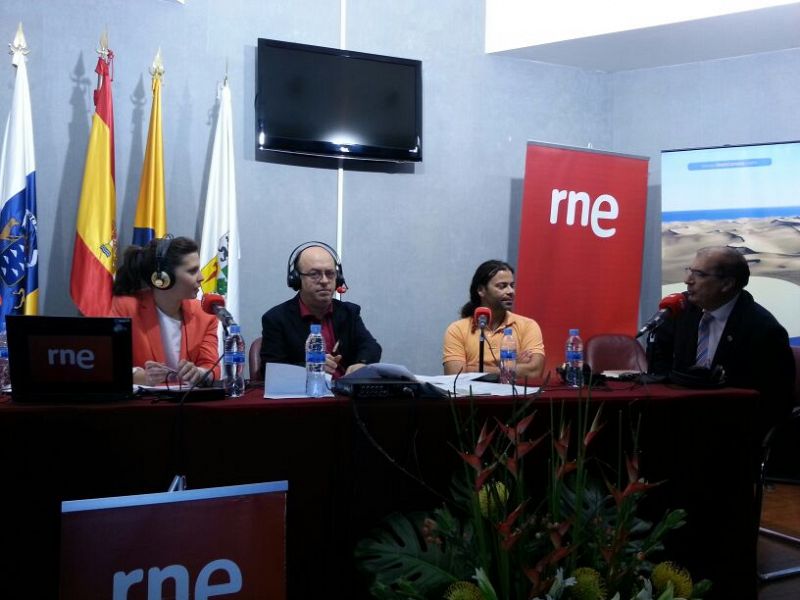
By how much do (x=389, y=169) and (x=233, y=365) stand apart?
9.17 feet

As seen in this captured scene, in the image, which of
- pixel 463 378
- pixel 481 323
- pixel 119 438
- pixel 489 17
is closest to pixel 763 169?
pixel 489 17

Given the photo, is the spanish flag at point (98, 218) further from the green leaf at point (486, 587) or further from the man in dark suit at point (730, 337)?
the green leaf at point (486, 587)

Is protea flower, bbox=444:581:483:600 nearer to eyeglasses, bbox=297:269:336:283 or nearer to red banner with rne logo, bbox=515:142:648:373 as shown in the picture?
eyeglasses, bbox=297:269:336:283

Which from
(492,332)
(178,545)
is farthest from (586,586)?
(492,332)

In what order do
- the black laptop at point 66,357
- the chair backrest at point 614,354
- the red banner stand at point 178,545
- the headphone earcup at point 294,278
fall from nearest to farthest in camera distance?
1. the red banner stand at point 178,545
2. the black laptop at point 66,357
3. the headphone earcup at point 294,278
4. the chair backrest at point 614,354

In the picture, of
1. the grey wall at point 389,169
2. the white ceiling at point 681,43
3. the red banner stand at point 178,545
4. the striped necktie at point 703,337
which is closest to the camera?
the red banner stand at point 178,545

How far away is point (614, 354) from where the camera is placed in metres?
4.46

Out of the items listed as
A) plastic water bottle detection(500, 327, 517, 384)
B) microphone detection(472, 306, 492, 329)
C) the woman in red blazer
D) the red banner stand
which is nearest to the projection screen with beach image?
plastic water bottle detection(500, 327, 517, 384)

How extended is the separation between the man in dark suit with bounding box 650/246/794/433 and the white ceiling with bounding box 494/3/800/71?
6.64ft

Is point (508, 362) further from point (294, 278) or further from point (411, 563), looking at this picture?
point (411, 563)

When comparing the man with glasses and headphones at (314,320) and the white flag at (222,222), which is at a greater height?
the white flag at (222,222)

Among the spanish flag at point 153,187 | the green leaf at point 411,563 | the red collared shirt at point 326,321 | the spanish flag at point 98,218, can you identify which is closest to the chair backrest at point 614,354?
the red collared shirt at point 326,321

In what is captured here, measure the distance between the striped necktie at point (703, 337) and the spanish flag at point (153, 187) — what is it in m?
Answer: 2.54

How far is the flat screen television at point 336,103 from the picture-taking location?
4641 millimetres
